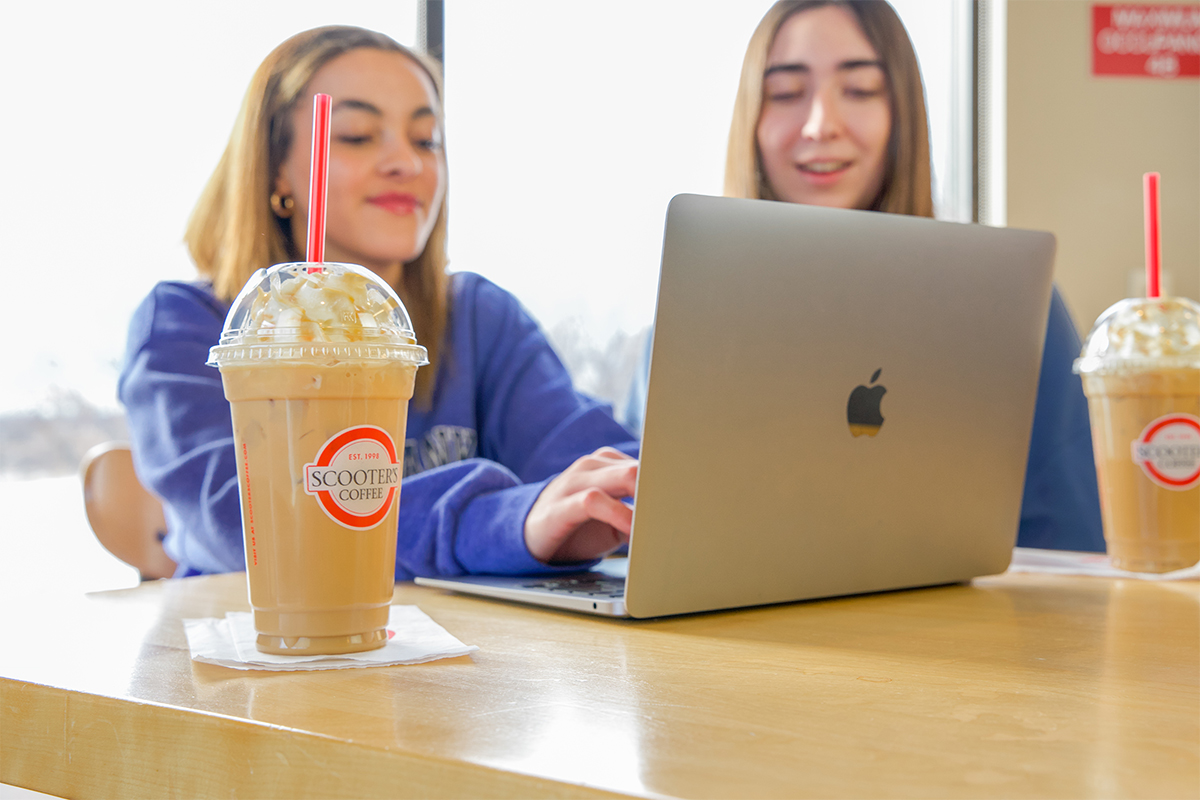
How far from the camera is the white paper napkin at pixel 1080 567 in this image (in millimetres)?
899

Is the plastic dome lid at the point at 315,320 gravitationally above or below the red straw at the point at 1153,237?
below

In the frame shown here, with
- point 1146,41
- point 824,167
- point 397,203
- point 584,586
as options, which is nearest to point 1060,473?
point 824,167

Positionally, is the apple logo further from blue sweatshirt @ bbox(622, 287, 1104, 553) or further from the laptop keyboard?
blue sweatshirt @ bbox(622, 287, 1104, 553)

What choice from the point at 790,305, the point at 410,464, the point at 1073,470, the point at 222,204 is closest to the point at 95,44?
the point at 222,204

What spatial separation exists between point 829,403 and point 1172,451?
0.37 metres

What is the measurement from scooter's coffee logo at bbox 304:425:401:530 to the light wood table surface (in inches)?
3.6

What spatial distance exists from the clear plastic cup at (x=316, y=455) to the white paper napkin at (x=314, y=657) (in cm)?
2

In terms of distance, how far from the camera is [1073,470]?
127 centimetres

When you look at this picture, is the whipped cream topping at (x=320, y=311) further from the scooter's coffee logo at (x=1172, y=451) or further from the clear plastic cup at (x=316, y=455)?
the scooter's coffee logo at (x=1172, y=451)

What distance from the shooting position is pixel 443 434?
1.34m

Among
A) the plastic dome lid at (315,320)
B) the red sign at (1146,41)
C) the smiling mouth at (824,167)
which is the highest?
the red sign at (1146,41)

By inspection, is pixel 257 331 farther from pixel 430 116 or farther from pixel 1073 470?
pixel 1073 470

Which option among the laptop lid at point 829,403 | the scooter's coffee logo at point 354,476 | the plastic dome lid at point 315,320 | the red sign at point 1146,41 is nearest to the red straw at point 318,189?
the plastic dome lid at point 315,320

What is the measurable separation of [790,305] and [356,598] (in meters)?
0.36
